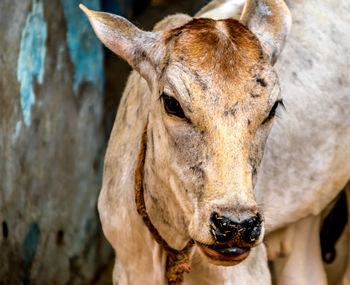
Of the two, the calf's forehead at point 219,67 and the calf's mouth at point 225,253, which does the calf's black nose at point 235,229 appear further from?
the calf's forehead at point 219,67

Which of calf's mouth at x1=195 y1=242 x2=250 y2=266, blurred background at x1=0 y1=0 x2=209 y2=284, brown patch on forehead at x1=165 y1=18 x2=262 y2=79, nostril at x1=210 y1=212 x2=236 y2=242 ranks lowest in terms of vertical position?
blurred background at x1=0 y1=0 x2=209 y2=284

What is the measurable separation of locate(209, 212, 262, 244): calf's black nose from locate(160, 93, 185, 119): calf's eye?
51cm

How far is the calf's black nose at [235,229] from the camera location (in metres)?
3.09

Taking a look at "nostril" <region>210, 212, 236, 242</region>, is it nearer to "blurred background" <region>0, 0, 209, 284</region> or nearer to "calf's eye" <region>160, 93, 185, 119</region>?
"calf's eye" <region>160, 93, 185, 119</region>

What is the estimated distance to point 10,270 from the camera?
5.01 metres

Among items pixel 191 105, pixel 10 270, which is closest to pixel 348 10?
pixel 191 105

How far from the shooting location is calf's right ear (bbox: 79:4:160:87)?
3.65 metres

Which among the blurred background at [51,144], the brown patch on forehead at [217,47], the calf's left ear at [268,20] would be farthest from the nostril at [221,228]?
the blurred background at [51,144]

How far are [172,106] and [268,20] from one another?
2.93ft

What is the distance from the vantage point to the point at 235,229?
10.1 ft

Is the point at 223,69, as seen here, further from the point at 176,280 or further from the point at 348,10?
the point at 348,10

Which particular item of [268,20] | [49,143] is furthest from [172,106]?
[49,143]

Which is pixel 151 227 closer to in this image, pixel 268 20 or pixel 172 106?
pixel 172 106

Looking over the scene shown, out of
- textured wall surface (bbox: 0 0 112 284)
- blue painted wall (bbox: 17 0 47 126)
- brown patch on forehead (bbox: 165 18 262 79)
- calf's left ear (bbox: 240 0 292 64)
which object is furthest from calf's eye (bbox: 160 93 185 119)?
blue painted wall (bbox: 17 0 47 126)
